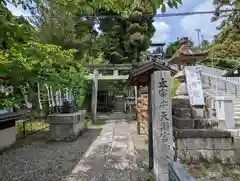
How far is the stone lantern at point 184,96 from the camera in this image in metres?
5.95

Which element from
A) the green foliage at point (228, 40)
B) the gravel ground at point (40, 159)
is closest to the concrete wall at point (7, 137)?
the gravel ground at point (40, 159)

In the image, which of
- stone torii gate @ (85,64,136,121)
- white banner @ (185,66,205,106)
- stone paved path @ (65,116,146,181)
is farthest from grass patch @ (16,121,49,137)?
white banner @ (185,66,205,106)

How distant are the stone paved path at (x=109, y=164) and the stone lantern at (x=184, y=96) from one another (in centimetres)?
150

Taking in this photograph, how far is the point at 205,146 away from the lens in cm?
520

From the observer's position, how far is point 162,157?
3.69 meters

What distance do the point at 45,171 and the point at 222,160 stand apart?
147 inches

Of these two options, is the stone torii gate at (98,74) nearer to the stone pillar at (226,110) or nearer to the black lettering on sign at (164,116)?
the stone pillar at (226,110)

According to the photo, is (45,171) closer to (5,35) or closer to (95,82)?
(5,35)

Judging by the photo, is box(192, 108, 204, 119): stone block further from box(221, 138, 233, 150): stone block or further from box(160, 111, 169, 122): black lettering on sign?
box(160, 111, 169, 122): black lettering on sign

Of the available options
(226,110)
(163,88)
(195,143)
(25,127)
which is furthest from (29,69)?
(25,127)

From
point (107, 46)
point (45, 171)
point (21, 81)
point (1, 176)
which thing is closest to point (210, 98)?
point (45, 171)

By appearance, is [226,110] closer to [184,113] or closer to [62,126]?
[184,113]

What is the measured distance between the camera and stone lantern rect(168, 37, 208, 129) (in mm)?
5953

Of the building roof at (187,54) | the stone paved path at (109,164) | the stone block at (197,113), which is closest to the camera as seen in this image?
the stone paved path at (109,164)
